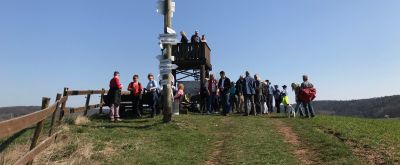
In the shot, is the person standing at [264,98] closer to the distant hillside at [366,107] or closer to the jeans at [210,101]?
the jeans at [210,101]

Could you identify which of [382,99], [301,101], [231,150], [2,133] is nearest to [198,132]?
[231,150]

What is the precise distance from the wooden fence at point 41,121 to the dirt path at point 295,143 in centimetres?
523

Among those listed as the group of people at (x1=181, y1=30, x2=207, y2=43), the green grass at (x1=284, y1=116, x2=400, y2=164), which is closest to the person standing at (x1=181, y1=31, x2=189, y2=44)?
the group of people at (x1=181, y1=30, x2=207, y2=43)

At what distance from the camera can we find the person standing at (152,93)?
17.5 meters

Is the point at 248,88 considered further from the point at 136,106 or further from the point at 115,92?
the point at 115,92

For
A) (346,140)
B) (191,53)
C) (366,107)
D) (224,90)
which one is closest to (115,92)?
(224,90)

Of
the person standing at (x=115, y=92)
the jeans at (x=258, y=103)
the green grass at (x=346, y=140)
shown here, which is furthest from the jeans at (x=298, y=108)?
the person standing at (x=115, y=92)

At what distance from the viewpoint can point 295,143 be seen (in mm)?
11945

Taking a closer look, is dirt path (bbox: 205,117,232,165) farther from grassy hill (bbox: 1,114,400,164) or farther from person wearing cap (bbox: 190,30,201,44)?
person wearing cap (bbox: 190,30,201,44)

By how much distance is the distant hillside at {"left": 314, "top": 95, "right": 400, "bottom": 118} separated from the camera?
63800 mm

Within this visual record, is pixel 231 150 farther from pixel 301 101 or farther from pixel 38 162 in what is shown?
pixel 301 101

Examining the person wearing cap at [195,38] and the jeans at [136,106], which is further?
the person wearing cap at [195,38]

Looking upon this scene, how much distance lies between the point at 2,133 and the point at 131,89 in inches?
492

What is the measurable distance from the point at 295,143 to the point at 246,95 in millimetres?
7484
